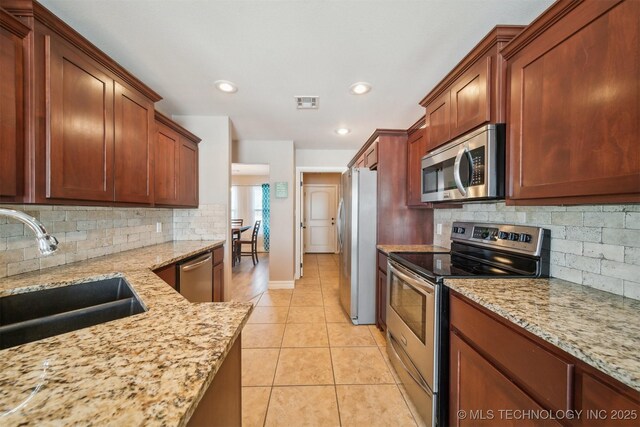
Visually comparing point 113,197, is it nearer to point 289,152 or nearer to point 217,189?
point 217,189

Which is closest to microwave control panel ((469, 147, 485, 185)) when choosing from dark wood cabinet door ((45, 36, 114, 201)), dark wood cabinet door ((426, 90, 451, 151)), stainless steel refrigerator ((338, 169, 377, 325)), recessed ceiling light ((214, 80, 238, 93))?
dark wood cabinet door ((426, 90, 451, 151))

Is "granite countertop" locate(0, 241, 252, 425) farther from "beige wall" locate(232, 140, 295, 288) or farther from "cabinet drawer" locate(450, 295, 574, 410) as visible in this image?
"beige wall" locate(232, 140, 295, 288)

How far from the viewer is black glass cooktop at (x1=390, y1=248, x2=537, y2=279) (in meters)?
1.30

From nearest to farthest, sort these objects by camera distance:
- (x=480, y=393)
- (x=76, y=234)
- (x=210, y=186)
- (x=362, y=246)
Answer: (x=480, y=393)
(x=76, y=234)
(x=362, y=246)
(x=210, y=186)

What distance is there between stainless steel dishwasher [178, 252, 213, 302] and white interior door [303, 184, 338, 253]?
4.13 m

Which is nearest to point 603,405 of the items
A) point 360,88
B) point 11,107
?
point 360,88

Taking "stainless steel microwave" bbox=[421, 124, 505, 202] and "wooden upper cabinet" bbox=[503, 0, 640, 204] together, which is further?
"stainless steel microwave" bbox=[421, 124, 505, 202]

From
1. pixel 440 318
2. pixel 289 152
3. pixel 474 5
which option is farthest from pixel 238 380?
pixel 289 152

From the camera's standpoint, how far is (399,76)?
1.93 metres

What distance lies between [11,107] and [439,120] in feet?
7.70

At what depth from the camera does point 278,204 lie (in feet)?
12.2

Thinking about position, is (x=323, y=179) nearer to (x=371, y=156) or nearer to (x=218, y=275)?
(x=371, y=156)

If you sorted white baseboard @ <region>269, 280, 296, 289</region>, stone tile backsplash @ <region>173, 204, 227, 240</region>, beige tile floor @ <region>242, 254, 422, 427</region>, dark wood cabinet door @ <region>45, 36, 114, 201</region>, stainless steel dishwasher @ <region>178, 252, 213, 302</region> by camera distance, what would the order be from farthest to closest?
white baseboard @ <region>269, 280, 296, 289</region> < stone tile backsplash @ <region>173, 204, 227, 240</region> < stainless steel dishwasher @ <region>178, 252, 213, 302</region> < beige tile floor @ <region>242, 254, 422, 427</region> < dark wood cabinet door @ <region>45, 36, 114, 201</region>

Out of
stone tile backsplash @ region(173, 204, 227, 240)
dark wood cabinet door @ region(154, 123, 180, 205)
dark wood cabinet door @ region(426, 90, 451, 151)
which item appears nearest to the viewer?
dark wood cabinet door @ region(426, 90, 451, 151)
